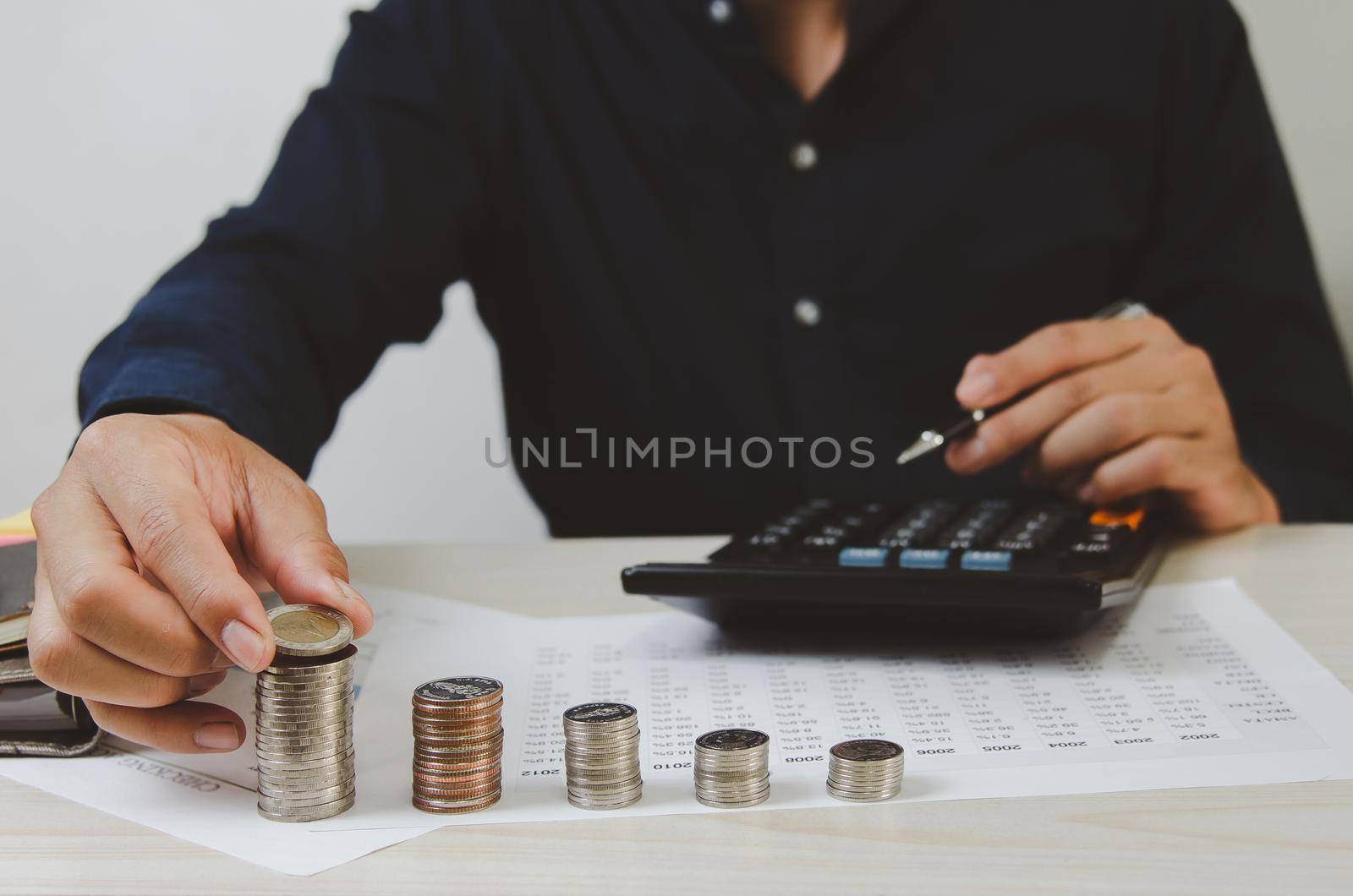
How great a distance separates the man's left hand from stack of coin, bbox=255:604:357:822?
0.41 m

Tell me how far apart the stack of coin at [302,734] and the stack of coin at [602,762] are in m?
0.07

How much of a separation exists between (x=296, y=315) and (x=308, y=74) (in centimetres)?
82

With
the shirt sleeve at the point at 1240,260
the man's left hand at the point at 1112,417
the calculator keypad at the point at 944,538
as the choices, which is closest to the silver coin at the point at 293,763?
the calculator keypad at the point at 944,538

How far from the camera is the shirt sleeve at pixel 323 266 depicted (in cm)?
62

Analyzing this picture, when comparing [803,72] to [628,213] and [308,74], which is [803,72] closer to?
[628,213]

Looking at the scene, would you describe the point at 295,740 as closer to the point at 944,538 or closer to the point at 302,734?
the point at 302,734

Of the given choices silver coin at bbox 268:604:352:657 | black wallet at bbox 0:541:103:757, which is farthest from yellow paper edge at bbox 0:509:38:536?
silver coin at bbox 268:604:352:657

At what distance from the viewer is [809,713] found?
1.44 feet

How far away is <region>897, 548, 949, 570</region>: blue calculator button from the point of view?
0.53m

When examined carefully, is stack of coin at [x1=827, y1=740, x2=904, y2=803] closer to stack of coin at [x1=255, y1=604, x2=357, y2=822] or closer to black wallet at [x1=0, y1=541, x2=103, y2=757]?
stack of coin at [x1=255, y1=604, x2=357, y2=822]

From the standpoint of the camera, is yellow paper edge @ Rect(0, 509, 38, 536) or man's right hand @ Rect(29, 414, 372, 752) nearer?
man's right hand @ Rect(29, 414, 372, 752)

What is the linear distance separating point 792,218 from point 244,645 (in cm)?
69

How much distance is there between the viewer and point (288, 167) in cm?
89

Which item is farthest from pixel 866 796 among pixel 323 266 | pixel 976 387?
pixel 323 266
